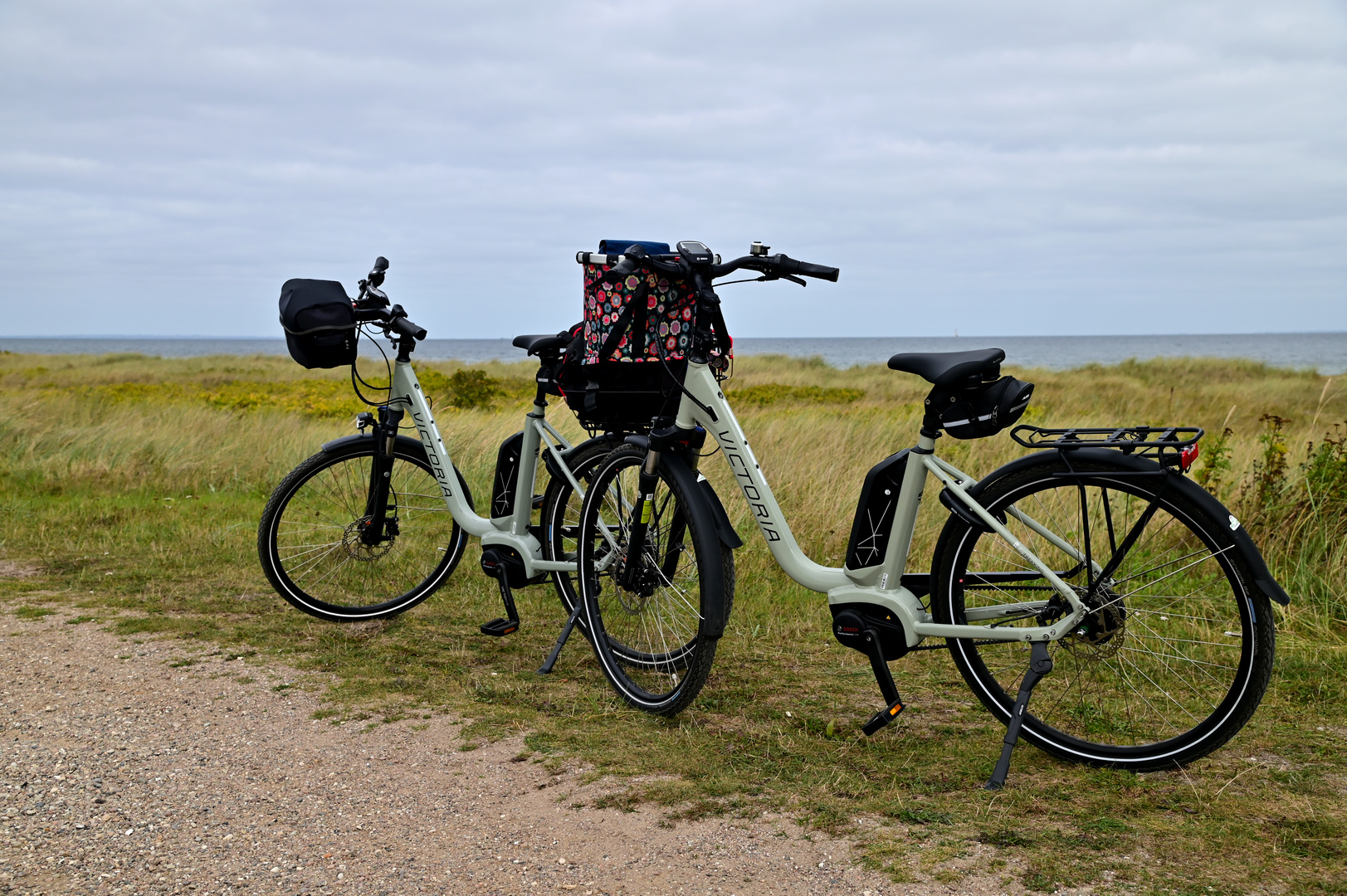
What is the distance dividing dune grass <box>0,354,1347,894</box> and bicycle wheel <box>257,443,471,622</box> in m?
0.16

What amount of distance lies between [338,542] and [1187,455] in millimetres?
4086

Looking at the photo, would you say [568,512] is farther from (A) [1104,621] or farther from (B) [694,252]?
(A) [1104,621]

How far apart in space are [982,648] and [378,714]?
8.55ft

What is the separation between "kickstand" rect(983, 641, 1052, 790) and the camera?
306 centimetres

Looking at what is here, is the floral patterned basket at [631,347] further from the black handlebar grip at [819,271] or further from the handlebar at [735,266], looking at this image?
the black handlebar grip at [819,271]

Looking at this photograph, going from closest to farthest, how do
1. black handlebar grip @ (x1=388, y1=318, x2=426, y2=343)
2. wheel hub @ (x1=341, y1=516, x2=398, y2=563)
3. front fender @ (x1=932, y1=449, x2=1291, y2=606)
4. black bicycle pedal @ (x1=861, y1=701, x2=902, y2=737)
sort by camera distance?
1. front fender @ (x1=932, y1=449, x2=1291, y2=606)
2. black bicycle pedal @ (x1=861, y1=701, x2=902, y2=737)
3. black handlebar grip @ (x1=388, y1=318, x2=426, y2=343)
4. wheel hub @ (x1=341, y1=516, x2=398, y2=563)

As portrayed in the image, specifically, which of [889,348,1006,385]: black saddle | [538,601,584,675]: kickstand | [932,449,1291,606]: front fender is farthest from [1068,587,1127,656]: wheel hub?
[538,601,584,675]: kickstand

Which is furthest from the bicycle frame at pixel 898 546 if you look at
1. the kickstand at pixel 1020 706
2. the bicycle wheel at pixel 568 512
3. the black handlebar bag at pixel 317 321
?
the black handlebar bag at pixel 317 321

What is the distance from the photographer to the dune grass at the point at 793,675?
273 cm

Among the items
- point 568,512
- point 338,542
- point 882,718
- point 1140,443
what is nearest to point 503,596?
point 568,512

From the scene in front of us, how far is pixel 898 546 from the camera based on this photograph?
340 centimetres

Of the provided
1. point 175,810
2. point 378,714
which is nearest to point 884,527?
point 378,714

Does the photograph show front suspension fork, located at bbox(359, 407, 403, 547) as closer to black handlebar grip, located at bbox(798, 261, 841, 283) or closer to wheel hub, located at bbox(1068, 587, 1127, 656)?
black handlebar grip, located at bbox(798, 261, 841, 283)

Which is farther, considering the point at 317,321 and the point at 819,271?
the point at 317,321
